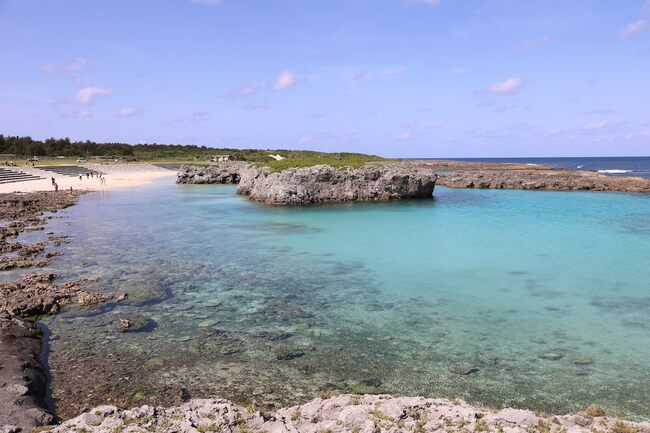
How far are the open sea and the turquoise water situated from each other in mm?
59

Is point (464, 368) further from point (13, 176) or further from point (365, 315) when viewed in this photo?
point (13, 176)

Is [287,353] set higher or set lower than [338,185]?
lower

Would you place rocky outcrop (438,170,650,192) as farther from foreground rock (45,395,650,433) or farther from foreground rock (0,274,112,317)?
foreground rock (45,395,650,433)

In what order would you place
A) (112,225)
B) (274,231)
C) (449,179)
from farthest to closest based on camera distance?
(449,179), (112,225), (274,231)

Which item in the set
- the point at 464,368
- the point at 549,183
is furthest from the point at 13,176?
the point at 464,368

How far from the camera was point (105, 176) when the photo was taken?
268 ft

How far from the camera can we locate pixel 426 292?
15297mm

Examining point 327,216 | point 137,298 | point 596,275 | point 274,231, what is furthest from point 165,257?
point 596,275

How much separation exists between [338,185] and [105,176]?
190ft

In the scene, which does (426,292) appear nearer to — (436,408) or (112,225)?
(436,408)

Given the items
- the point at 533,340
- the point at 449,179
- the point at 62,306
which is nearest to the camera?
the point at 533,340

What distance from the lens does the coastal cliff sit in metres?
40.1

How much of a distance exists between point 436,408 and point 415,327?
215 inches

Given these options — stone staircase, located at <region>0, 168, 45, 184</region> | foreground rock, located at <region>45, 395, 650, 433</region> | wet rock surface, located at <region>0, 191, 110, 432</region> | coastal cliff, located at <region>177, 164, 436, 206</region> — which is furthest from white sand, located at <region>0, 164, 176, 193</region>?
foreground rock, located at <region>45, 395, 650, 433</region>
